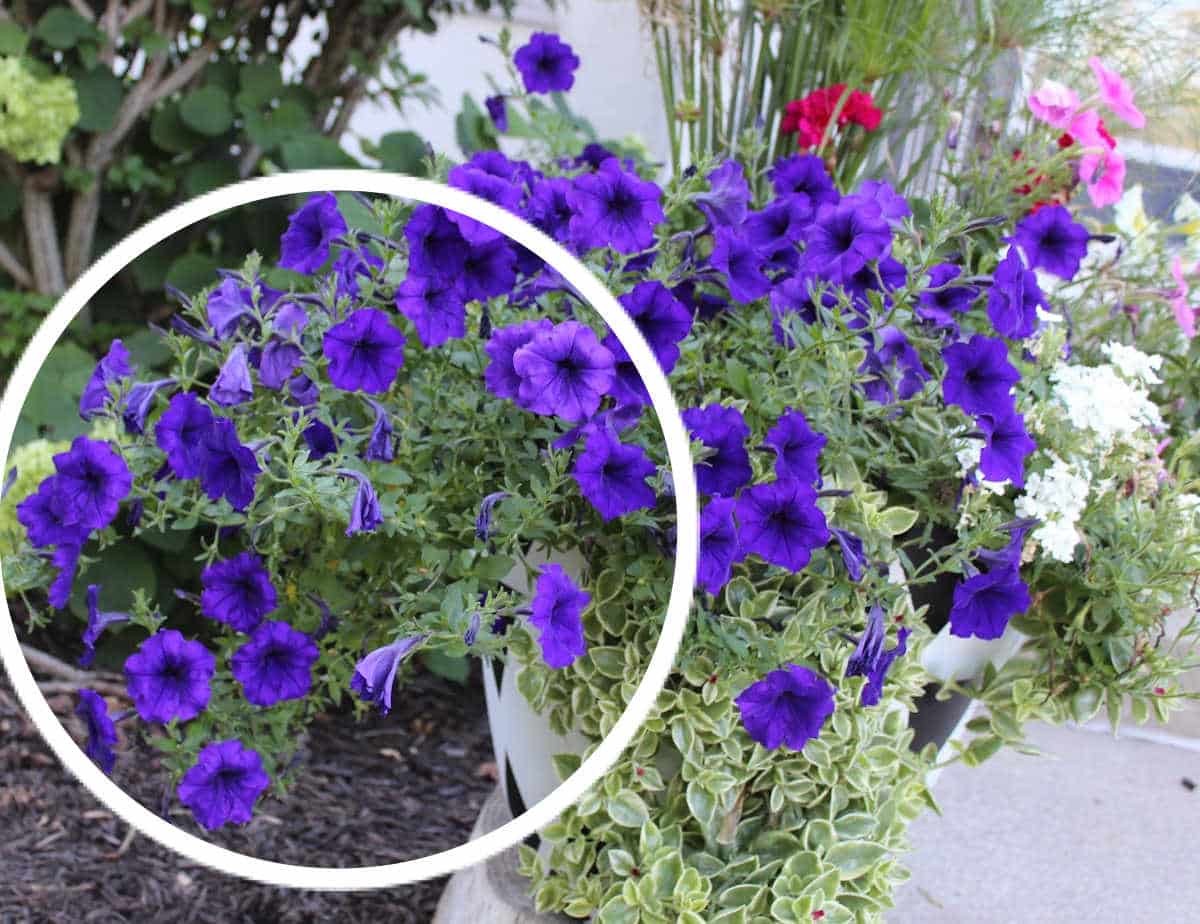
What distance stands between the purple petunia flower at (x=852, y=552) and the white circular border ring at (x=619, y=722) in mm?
248

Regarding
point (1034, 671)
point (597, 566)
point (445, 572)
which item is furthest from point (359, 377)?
point (1034, 671)

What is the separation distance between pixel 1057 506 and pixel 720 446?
0.40 metres

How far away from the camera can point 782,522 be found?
3.10 ft

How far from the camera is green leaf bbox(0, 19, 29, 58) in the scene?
6.50ft

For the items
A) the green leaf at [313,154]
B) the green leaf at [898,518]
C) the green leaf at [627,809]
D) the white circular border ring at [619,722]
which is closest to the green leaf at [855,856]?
the green leaf at [627,809]

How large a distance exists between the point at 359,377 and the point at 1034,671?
0.82 m

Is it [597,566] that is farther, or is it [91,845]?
[91,845]

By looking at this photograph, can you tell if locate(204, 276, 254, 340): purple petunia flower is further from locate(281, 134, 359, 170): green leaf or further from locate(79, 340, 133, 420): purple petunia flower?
locate(281, 134, 359, 170): green leaf

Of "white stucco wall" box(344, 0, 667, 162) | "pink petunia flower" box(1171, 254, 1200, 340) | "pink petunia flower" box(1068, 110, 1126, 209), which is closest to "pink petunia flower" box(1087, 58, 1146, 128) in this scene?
"pink petunia flower" box(1068, 110, 1126, 209)

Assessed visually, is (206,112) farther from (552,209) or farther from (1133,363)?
(1133,363)

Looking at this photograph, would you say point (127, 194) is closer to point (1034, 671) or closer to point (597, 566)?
point (597, 566)

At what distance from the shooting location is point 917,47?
1567mm

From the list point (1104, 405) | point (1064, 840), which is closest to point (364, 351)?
point (1104, 405)

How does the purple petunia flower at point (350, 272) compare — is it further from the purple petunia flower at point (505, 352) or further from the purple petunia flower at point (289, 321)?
the purple petunia flower at point (505, 352)
